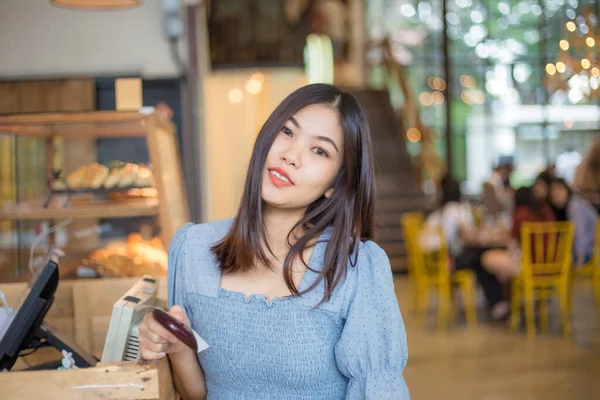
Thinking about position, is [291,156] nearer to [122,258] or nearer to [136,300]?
[136,300]

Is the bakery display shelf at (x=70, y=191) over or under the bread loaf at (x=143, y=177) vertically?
under

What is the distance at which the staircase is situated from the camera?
37.4ft

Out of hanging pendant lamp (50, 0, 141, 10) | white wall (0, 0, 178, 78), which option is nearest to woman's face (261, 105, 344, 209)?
white wall (0, 0, 178, 78)

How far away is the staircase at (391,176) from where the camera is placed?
11414mm

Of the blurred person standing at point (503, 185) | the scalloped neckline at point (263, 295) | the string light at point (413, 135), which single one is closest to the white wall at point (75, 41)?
the scalloped neckline at point (263, 295)

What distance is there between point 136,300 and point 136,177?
1.19 m

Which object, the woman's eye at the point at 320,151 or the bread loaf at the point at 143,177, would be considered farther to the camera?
the bread loaf at the point at 143,177

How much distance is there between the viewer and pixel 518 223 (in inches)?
291

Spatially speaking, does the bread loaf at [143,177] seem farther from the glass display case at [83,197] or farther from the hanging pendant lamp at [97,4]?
the hanging pendant lamp at [97,4]

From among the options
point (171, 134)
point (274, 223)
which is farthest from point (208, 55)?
point (274, 223)

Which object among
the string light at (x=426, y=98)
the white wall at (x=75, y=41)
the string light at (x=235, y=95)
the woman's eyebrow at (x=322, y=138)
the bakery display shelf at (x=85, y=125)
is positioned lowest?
the woman's eyebrow at (x=322, y=138)

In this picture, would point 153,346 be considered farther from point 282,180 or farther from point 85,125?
point 85,125

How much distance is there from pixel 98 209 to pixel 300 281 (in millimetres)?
1256

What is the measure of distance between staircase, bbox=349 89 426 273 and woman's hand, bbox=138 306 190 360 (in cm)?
960
